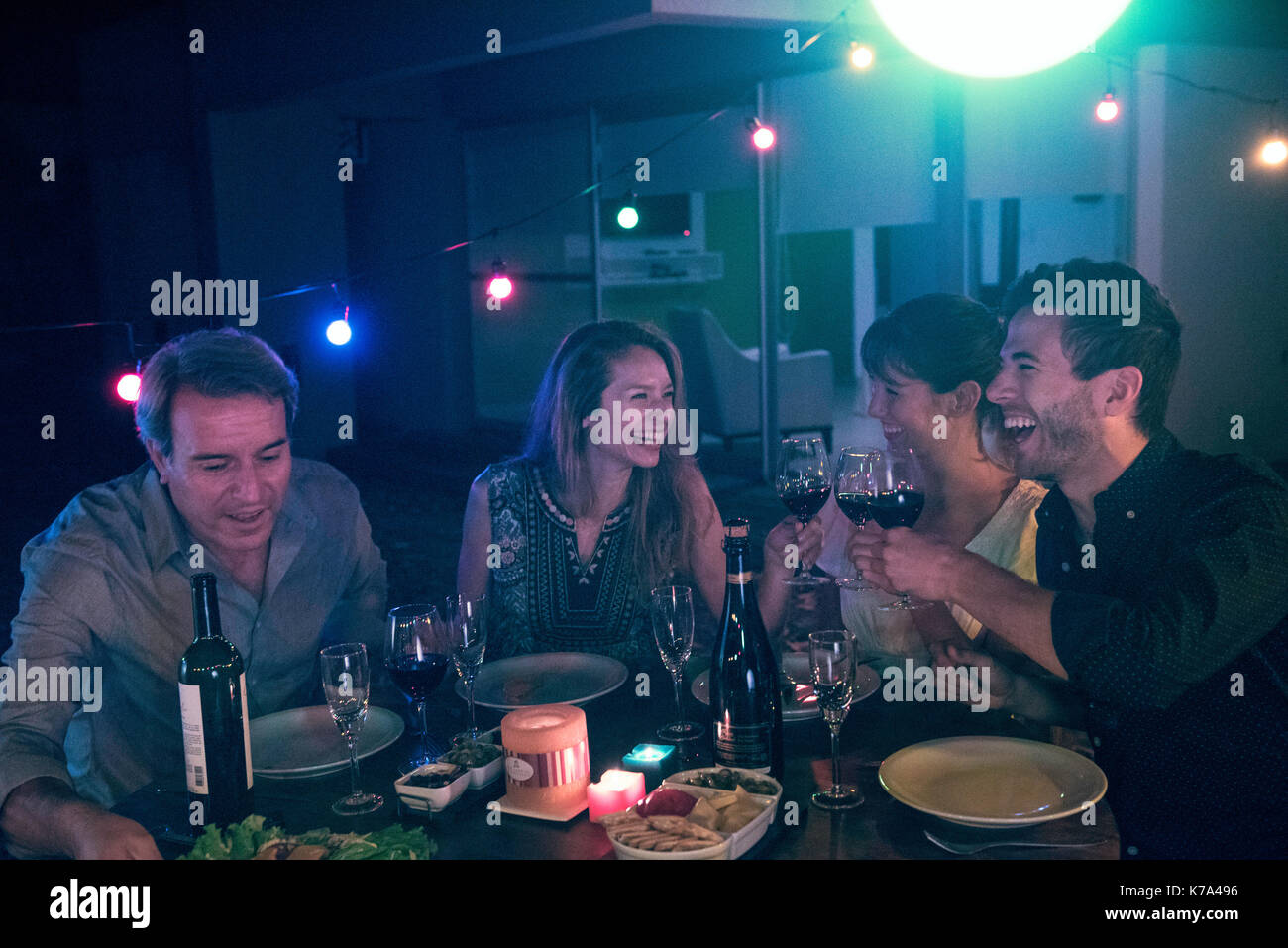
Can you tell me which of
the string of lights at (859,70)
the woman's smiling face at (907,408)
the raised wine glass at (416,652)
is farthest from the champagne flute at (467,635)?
the string of lights at (859,70)

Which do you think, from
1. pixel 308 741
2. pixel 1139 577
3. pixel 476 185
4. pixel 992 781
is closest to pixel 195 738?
pixel 308 741

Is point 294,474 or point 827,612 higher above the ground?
point 294,474

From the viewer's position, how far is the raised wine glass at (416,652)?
1521 mm

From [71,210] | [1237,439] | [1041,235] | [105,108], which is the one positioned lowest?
[1237,439]

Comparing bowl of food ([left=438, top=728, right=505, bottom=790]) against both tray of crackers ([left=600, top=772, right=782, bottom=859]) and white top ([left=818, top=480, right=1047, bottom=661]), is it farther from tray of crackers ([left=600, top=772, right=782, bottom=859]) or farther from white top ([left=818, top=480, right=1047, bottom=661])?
white top ([left=818, top=480, right=1047, bottom=661])

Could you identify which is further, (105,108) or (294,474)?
(105,108)

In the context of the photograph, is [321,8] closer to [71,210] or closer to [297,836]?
[71,210]

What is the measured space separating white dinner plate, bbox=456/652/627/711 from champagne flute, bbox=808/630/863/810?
426 millimetres

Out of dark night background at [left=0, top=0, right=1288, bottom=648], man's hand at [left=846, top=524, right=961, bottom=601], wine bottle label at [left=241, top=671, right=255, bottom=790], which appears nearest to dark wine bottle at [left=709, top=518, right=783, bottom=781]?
man's hand at [left=846, top=524, right=961, bottom=601]

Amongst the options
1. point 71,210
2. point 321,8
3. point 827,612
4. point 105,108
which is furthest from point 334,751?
point 71,210

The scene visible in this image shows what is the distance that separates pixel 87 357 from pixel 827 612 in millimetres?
8263

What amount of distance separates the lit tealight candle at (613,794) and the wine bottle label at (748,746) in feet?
0.47

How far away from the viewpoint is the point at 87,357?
8922mm

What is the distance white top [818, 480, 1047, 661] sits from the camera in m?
2.17
